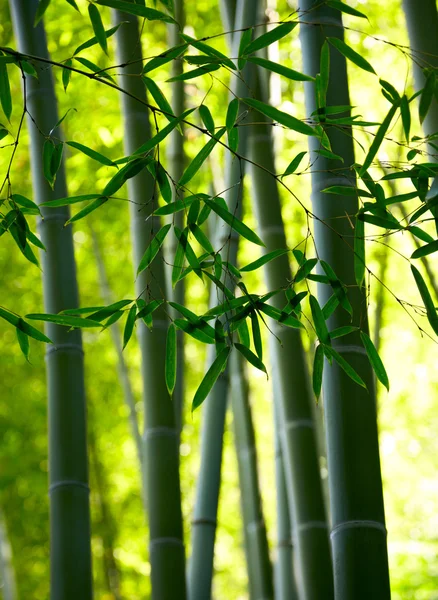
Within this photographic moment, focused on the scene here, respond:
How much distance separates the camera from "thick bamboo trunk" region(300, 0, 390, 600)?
1.60 metres

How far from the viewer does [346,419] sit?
172 cm

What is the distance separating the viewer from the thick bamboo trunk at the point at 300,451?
7.73ft

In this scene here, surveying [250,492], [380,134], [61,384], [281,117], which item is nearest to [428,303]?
[380,134]

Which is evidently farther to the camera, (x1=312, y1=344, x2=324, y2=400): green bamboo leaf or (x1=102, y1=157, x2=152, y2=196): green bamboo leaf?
(x1=312, y1=344, x2=324, y2=400): green bamboo leaf

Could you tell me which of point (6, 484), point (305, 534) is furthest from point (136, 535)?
point (305, 534)

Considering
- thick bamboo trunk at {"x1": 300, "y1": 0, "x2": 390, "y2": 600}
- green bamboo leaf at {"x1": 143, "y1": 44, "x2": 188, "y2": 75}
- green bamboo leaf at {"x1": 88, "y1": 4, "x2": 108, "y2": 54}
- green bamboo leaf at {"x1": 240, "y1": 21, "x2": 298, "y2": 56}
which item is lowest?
thick bamboo trunk at {"x1": 300, "y1": 0, "x2": 390, "y2": 600}

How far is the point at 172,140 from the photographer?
352cm

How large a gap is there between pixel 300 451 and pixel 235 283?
0.95 metres

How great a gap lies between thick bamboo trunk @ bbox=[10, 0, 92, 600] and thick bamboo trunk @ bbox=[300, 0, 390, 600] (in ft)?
2.42

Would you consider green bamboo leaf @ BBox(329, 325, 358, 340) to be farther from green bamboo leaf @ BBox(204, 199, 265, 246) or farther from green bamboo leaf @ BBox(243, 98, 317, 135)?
green bamboo leaf @ BBox(243, 98, 317, 135)

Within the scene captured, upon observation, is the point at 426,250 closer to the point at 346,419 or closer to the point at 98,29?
the point at 346,419

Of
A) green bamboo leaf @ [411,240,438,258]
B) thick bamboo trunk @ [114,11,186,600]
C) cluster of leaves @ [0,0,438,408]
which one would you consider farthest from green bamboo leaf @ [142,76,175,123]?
thick bamboo trunk @ [114,11,186,600]

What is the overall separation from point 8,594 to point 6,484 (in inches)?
28.8

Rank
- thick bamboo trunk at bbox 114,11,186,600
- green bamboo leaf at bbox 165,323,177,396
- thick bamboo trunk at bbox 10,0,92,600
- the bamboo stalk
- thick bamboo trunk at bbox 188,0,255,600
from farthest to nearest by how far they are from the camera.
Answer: the bamboo stalk
thick bamboo trunk at bbox 188,0,255,600
thick bamboo trunk at bbox 114,11,186,600
thick bamboo trunk at bbox 10,0,92,600
green bamboo leaf at bbox 165,323,177,396
